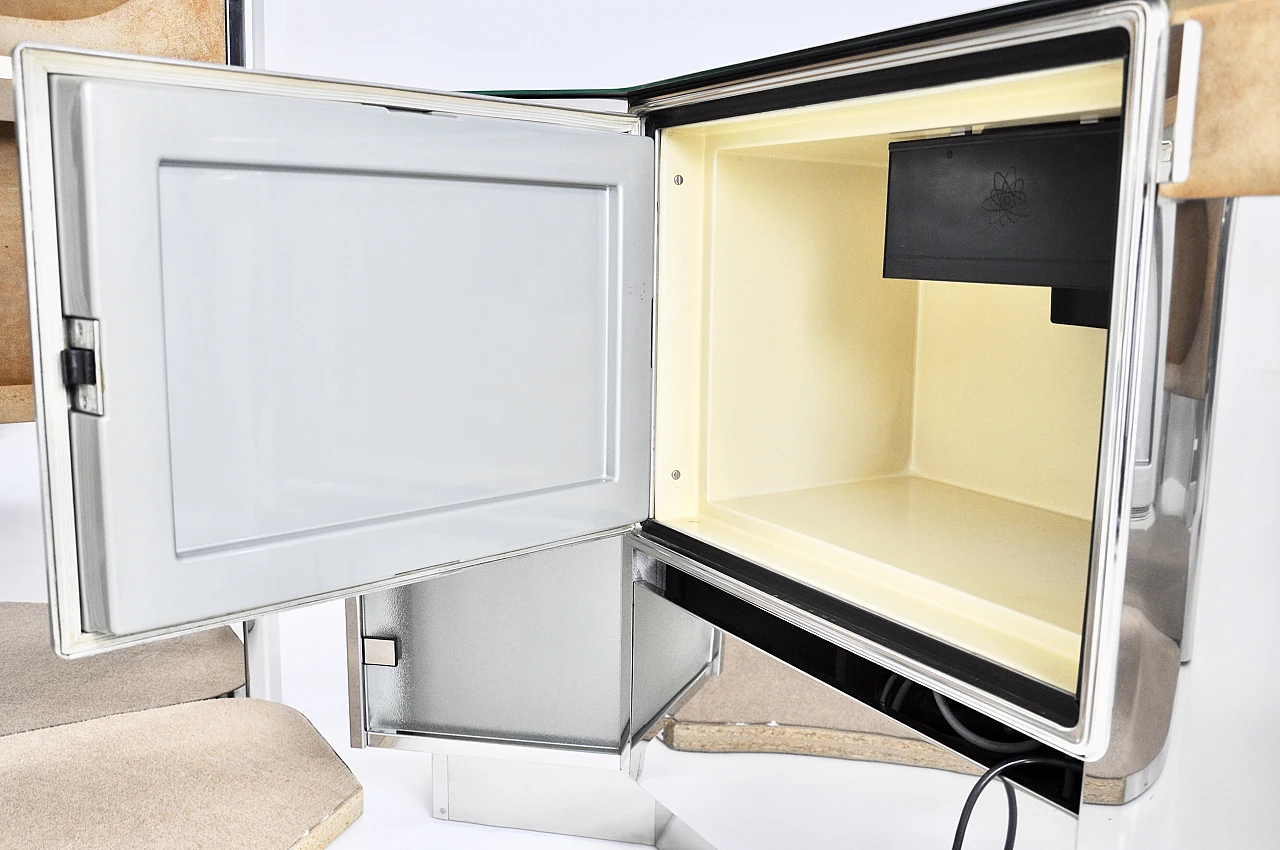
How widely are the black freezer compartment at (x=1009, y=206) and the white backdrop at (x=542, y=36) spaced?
0.97 m

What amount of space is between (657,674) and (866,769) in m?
0.40

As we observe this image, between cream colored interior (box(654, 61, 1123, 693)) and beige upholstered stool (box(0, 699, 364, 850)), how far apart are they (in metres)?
0.81

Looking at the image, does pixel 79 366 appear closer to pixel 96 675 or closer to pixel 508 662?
pixel 508 662

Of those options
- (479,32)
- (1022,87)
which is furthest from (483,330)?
(479,32)

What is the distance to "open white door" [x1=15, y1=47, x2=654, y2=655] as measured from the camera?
868 millimetres

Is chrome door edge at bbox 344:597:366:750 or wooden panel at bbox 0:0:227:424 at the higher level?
wooden panel at bbox 0:0:227:424

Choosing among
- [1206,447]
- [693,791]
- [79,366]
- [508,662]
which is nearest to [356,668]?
[508,662]

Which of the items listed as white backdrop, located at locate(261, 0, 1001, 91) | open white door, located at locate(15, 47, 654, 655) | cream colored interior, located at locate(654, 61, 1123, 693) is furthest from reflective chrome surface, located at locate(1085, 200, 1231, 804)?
white backdrop, located at locate(261, 0, 1001, 91)

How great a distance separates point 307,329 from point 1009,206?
73cm

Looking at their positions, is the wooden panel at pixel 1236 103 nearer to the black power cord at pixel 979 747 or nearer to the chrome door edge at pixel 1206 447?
the chrome door edge at pixel 1206 447

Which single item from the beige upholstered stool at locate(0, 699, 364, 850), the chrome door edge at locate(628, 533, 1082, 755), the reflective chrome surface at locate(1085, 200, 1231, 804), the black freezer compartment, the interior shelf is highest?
the black freezer compartment

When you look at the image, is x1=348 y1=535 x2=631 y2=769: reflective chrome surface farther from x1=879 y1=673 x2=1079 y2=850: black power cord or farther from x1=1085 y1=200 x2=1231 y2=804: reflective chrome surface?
x1=1085 y1=200 x2=1231 y2=804: reflective chrome surface

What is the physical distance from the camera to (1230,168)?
2.45 ft

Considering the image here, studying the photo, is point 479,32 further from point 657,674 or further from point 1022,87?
point 1022,87
